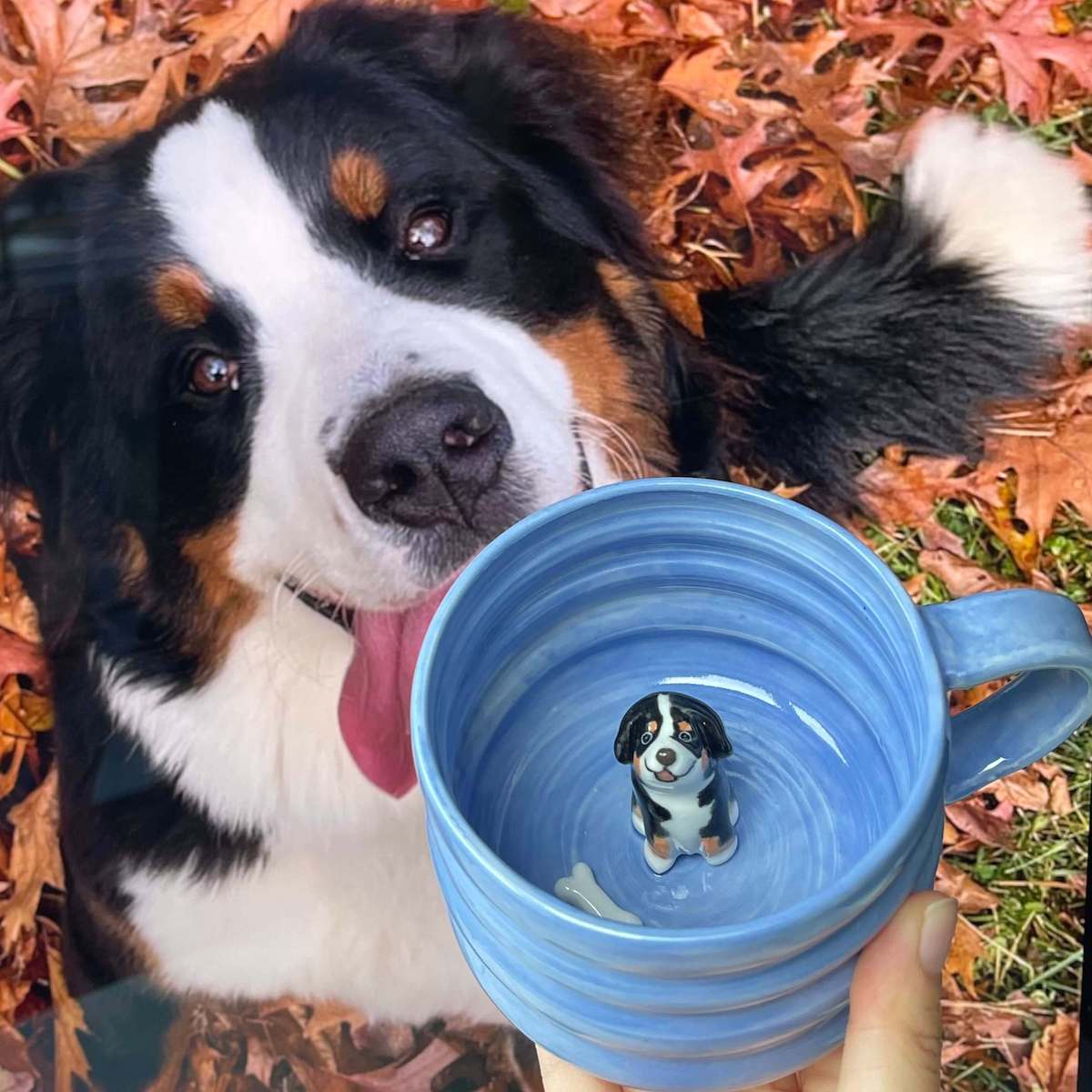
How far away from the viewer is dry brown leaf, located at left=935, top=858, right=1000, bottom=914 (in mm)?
839

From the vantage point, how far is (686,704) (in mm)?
571

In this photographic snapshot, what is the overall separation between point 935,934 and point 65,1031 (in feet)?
2.13

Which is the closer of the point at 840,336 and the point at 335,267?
the point at 335,267

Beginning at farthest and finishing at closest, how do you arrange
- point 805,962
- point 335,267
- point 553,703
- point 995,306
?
point 995,306, point 335,267, point 553,703, point 805,962

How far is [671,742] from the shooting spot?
1.83 ft

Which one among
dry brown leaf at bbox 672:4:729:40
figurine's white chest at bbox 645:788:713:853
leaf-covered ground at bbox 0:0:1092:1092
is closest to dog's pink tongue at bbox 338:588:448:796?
leaf-covered ground at bbox 0:0:1092:1092

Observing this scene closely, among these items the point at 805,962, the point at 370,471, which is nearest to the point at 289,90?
the point at 370,471

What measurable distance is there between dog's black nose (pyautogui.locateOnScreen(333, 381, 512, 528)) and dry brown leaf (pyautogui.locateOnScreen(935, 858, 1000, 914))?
0.43 metres

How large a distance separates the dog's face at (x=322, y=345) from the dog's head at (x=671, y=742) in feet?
0.89

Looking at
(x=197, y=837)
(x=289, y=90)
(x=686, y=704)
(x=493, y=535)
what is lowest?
(x=197, y=837)

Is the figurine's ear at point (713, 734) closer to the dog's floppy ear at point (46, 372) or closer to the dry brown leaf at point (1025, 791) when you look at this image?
the dry brown leaf at point (1025, 791)

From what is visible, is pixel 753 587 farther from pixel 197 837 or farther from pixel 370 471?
pixel 197 837

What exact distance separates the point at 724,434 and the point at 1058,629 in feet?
1.42

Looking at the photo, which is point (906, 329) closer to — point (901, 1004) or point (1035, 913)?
point (1035, 913)
